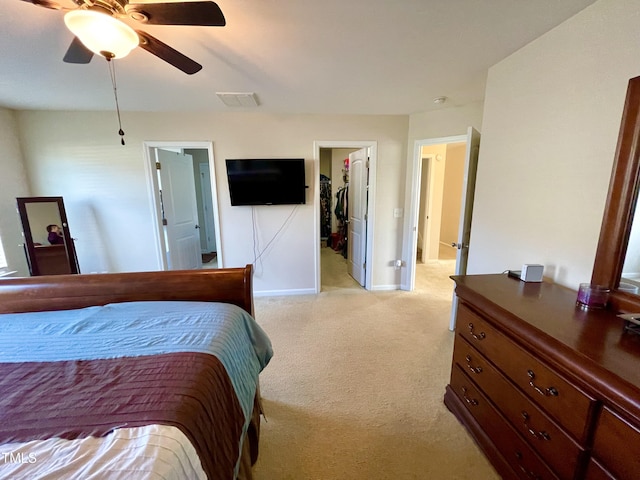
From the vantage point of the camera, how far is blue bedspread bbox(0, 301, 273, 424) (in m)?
1.10

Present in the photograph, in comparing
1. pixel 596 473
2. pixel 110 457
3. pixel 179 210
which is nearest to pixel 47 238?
pixel 179 210

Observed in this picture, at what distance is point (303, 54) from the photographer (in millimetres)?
1865

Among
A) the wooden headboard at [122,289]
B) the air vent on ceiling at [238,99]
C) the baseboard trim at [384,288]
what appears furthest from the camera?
the baseboard trim at [384,288]

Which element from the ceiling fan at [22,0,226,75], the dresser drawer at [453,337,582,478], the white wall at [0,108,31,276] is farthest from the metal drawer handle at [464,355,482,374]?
the white wall at [0,108,31,276]

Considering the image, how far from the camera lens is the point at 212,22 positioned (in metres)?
1.21

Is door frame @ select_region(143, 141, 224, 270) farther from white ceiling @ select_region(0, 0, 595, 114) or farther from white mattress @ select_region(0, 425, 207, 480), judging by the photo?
white mattress @ select_region(0, 425, 207, 480)

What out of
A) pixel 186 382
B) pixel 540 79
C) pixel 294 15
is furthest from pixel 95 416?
pixel 540 79

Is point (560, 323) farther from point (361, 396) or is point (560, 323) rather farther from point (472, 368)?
point (361, 396)

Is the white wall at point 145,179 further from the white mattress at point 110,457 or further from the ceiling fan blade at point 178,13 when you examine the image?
the white mattress at point 110,457

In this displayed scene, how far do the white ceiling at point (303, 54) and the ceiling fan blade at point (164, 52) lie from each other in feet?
0.84

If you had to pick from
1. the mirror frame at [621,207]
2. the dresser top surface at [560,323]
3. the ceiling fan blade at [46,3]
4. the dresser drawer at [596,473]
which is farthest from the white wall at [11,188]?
the mirror frame at [621,207]

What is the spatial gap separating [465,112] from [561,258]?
2.03 meters

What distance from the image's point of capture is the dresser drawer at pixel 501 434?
1146 millimetres

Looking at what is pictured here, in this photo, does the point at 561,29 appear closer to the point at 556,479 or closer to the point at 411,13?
the point at 411,13
